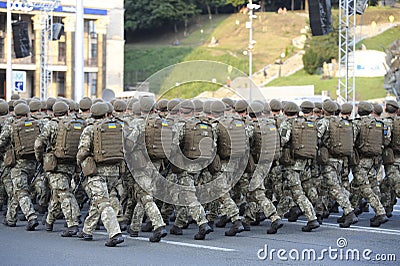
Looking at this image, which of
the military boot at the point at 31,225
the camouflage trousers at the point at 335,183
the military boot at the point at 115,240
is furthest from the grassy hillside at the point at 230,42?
the military boot at the point at 115,240

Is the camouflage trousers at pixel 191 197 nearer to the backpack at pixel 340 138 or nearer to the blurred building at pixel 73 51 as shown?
the backpack at pixel 340 138

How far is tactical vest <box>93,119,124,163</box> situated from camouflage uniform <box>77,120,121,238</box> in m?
0.12

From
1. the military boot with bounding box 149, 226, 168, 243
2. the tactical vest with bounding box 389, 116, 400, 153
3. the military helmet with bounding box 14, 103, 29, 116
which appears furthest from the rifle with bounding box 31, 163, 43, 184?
the tactical vest with bounding box 389, 116, 400, 153

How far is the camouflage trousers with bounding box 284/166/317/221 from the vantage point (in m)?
12.5

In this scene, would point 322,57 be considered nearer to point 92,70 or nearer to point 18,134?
point 92,70

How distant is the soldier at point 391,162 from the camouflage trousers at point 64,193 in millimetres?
5495

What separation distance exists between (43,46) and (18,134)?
78.3ft

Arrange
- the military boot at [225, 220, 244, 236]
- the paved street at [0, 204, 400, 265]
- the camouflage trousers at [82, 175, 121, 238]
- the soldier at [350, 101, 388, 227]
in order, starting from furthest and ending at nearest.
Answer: the soldier at [350, 101, 388, 227], the military boot at [225, 220, 244, 236], the camouflage trousers at [82, 175, 121, 238], the paved street at [0, 204, 400, 265]

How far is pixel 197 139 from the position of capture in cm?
1159

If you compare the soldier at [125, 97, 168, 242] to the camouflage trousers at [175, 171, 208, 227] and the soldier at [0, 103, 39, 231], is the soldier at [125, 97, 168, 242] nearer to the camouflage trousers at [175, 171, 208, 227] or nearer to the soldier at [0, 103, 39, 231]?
the camouflage trousers at [175, 171, 208, 227]

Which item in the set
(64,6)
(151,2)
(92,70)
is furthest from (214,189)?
(151,2)

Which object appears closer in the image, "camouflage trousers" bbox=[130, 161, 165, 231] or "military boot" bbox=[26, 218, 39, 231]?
"camouflage trousers" bbox=[130, 161, 165, 231]

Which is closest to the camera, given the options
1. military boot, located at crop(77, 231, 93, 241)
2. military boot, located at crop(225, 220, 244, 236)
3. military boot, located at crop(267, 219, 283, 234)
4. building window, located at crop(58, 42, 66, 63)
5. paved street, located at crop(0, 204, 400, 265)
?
paved street, located at crop(0, 204, 400, 265)

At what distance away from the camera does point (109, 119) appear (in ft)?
36.3
